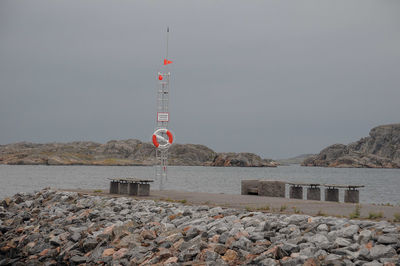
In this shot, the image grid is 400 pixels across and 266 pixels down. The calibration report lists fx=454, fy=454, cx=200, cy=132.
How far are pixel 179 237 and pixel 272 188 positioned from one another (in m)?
7.45

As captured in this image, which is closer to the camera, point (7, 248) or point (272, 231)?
point (272, 231)

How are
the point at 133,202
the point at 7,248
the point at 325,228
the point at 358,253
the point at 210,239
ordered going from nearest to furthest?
the point at 358,253 → the point at 325,228 → the point at 210,239 → the point at 7,248 → the point at 133,202

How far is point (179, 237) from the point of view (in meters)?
11.9

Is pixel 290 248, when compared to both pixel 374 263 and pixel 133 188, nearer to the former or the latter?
pixel 374 263

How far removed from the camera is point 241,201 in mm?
15906

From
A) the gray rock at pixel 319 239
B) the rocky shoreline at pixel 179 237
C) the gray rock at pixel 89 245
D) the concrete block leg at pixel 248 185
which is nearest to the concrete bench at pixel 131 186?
the rocky shoreline at pixel 179 237

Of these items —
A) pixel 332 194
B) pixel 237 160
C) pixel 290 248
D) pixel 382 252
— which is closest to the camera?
pixel 382 252

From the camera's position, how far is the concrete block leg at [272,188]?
1839 cm

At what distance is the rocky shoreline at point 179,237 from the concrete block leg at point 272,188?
4.69 metres

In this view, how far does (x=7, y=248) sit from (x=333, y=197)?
12.1m

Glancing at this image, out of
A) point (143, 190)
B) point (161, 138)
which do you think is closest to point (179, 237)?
point (143, 190)

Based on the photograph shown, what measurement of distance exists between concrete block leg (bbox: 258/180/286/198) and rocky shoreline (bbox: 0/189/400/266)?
15.4 ft

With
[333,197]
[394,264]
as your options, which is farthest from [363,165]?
[394,264]

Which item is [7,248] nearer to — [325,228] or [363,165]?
[325,228]
